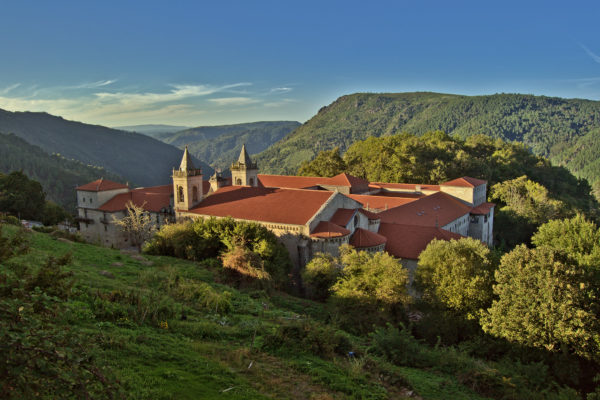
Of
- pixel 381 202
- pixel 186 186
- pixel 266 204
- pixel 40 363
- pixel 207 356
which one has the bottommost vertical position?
pixel 207 356

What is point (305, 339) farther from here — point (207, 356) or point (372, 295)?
point (372, 295)

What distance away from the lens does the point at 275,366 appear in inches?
434

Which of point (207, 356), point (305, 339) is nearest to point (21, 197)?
point (207, 356)

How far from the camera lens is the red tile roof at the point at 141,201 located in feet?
135

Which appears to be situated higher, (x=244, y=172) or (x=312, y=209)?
(x=244, y=172)

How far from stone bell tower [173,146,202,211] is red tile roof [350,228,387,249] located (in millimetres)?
15392

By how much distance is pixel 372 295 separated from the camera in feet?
69.5

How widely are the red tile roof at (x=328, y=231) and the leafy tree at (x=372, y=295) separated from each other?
5.96 m

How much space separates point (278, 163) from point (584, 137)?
149906mm

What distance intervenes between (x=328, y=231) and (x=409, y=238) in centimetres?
760

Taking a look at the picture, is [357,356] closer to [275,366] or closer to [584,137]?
[275,366]

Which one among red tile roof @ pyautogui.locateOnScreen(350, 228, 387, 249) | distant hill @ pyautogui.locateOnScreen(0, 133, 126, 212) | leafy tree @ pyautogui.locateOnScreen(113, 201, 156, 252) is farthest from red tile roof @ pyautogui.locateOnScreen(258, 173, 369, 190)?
distant hill @ pyautogui.locateOnScreen(0, 133, 126, 212)

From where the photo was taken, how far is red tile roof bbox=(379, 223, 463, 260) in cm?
3084

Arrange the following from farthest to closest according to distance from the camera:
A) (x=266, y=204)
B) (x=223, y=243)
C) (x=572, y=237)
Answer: (x=266, y=204) < (x=572, y=237) < (x=223, y=243)
